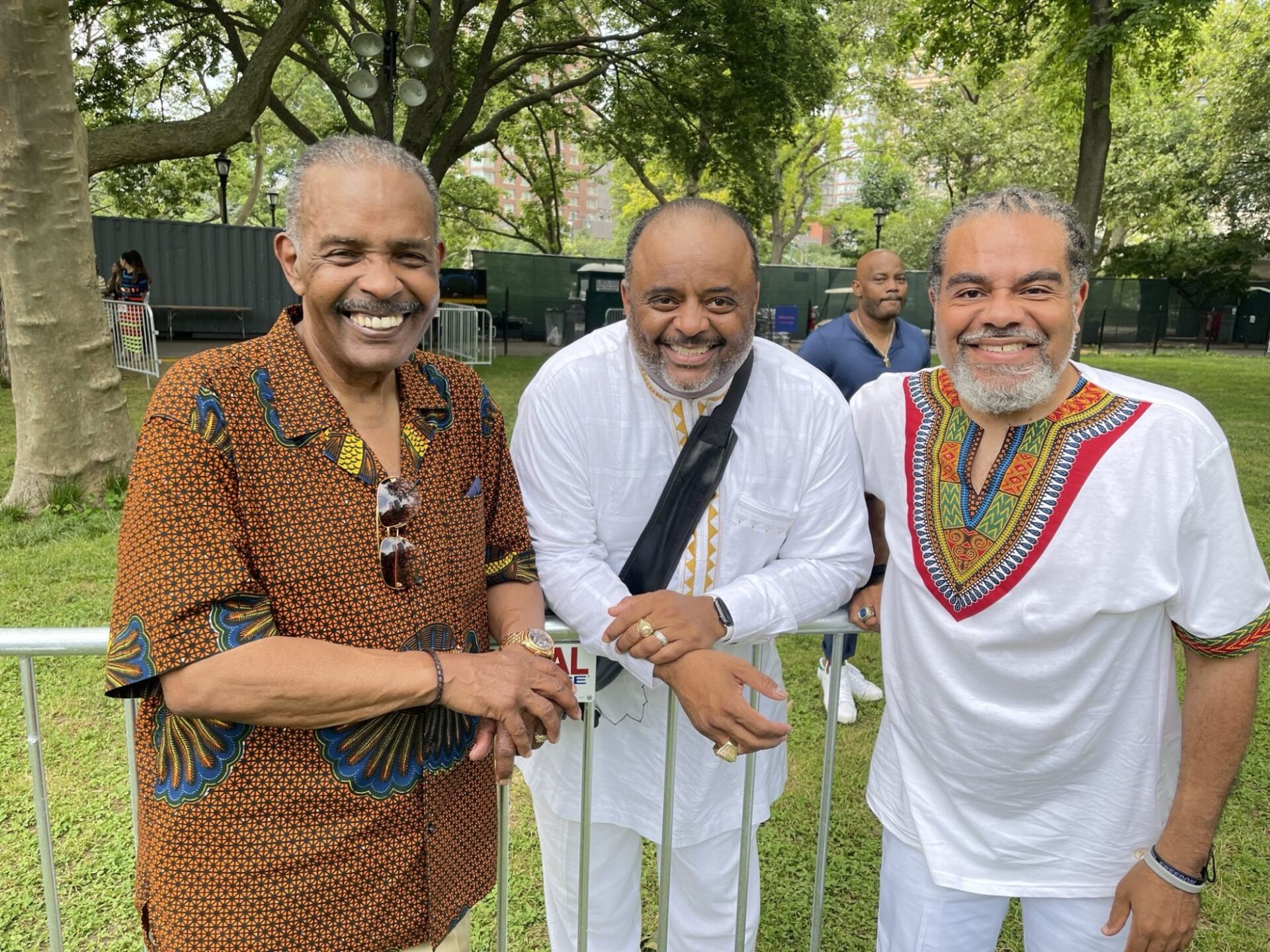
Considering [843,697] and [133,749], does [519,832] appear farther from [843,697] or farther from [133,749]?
[133,749]

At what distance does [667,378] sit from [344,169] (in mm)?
820

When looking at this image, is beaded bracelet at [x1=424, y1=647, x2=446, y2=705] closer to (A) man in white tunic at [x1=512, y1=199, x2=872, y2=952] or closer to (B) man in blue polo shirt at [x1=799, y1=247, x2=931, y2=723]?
(A) man in white tunic at [x1=512, y1=199, x2=872, y2=952]

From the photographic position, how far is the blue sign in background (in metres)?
26.2

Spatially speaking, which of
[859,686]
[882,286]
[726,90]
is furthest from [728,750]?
[726,90]

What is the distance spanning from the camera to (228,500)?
56.1 inches

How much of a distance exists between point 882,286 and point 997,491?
3580mm

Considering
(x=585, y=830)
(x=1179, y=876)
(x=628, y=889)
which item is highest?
(x=1179, y=876)

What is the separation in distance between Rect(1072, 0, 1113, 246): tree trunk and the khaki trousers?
12.7 m

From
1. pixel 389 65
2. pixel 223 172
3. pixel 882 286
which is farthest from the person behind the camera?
pixel 223 172

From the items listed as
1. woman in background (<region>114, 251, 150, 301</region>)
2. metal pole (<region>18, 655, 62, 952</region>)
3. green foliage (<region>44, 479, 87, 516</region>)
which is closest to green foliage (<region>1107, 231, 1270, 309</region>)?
woman in background (<region>114, 251, 150, 301</region>)

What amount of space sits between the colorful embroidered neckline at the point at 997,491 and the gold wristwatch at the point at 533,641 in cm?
80

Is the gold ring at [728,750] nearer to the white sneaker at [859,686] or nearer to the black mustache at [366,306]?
the black mustache at [366,306]

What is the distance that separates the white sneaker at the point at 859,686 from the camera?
465 centimetres

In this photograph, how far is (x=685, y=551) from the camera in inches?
84.5
